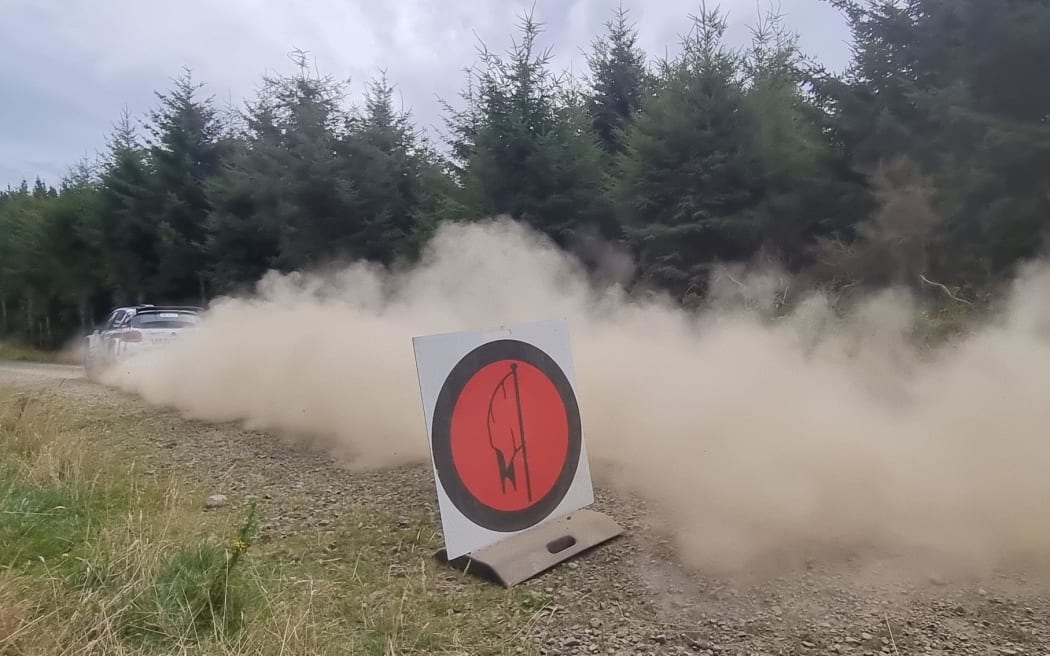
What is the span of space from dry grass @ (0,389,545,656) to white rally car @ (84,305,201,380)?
9225mm

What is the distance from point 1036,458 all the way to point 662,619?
7.65 ft

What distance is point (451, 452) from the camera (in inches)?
160

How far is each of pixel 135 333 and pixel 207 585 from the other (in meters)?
12.2

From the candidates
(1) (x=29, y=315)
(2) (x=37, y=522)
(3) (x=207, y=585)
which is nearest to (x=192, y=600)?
(3) (x=207, y=585)

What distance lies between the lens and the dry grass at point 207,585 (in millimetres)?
2932

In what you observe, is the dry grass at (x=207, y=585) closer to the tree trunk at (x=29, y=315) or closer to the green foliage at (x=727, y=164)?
the green foliage at (x=727, y=164)

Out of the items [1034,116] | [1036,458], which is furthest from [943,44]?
[1036,458]

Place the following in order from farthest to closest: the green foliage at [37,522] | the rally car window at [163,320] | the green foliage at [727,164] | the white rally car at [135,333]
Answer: the rally car window at [163,320], the white rally car at [135,333], the green foliage at [727,164], the green foliage at [37,522]

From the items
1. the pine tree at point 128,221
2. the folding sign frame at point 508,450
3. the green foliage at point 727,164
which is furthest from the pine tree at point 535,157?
the pine tree at point 128,221

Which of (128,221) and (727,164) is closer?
(727,164)

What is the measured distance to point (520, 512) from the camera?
4.25 meters

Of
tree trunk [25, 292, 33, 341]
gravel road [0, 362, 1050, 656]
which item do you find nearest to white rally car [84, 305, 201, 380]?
gravel road [0, 362, 1050, 656]

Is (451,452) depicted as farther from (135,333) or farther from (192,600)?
(135,333)

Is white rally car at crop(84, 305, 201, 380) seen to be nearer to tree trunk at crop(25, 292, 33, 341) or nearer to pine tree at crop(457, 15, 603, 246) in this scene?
pine tree at crop(457, 15, 603, 246)
